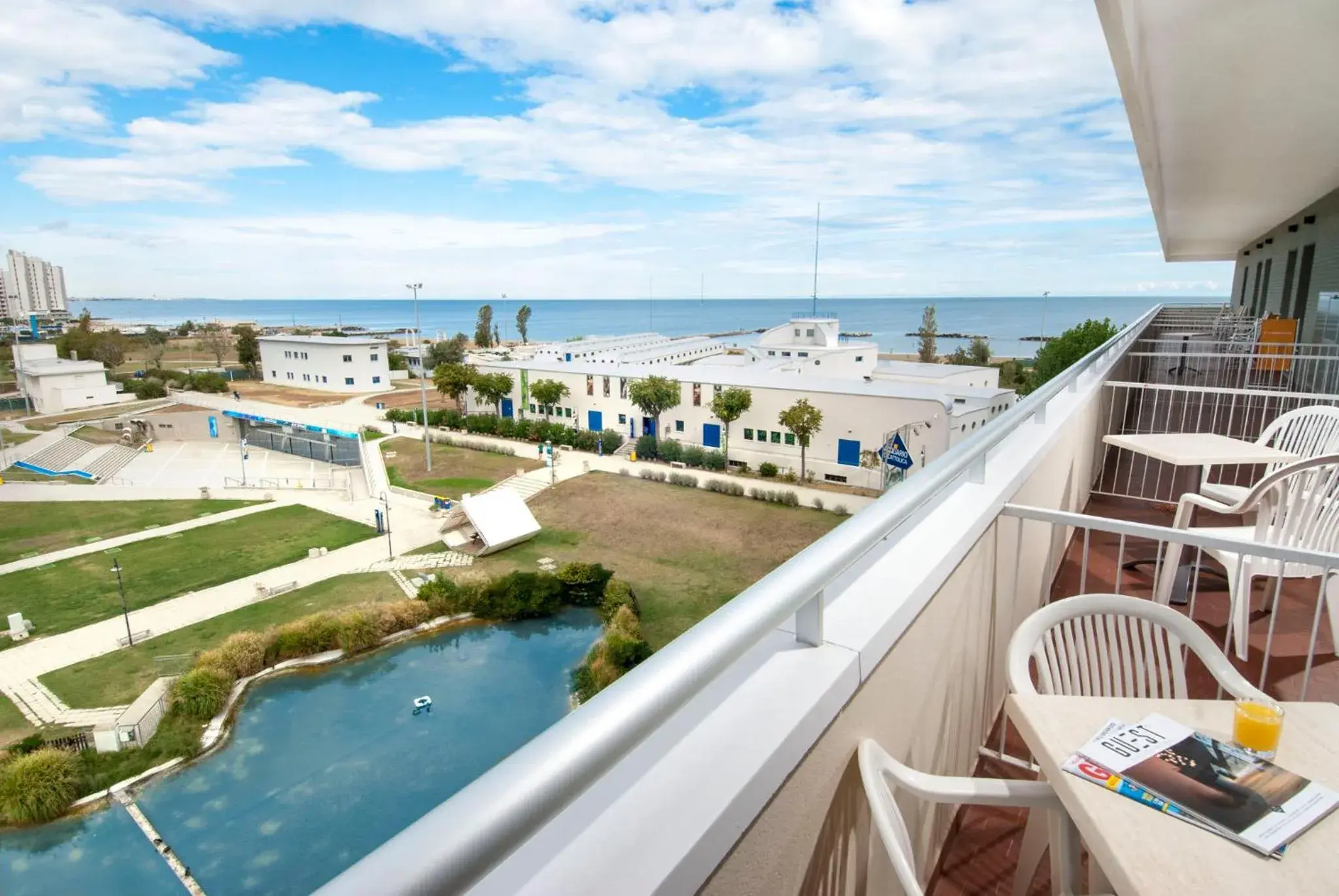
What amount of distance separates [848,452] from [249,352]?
141ft

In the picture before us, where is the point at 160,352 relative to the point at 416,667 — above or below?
above

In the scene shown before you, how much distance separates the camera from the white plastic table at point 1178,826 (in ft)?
2.66

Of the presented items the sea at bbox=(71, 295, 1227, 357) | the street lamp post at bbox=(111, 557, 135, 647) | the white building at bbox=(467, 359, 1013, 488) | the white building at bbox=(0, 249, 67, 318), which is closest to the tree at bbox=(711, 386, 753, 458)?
the white building at bbox=(467, 359, 1013, 488)

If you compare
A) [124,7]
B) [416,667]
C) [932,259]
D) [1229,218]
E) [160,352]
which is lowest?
[416,667]

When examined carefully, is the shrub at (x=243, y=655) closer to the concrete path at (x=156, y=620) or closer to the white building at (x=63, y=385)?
the concrete path at (x=156, y=620)

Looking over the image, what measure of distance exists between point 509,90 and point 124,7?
47679mm

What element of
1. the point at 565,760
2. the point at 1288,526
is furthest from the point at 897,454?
the point at 565,760

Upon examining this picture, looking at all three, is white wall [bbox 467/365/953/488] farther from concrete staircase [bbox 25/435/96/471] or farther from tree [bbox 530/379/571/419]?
concrete staircase [bbox 25/435/96/471]

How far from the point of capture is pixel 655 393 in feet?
73.0

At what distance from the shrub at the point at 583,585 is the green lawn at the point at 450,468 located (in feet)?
24.7

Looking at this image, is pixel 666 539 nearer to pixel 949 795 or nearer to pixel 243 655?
pixel 243 655

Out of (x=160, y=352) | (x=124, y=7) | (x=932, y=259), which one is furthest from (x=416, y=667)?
(x=932, y=259)

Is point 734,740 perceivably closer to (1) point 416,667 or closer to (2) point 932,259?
(1) point 416,667

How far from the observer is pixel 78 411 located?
37562mm
